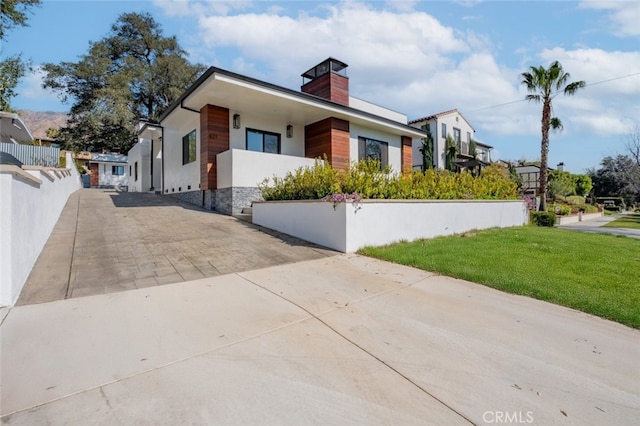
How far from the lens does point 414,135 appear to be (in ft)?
54.5

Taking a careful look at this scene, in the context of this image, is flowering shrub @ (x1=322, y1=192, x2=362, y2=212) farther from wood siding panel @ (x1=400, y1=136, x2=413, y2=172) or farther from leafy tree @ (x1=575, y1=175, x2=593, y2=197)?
leafy tree @ (x1=575, y1=175, x2=593, y2=197)

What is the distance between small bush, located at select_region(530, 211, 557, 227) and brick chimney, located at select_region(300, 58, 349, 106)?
11.4 m

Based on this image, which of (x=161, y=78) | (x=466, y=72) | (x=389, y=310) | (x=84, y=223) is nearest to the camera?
(x=389, y=310)

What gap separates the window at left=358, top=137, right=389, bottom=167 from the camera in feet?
47.1

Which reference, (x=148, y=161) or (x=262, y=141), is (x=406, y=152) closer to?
(x=262, y=141)

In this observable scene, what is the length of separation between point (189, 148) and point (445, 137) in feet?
73.4

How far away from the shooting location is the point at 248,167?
1014 cm

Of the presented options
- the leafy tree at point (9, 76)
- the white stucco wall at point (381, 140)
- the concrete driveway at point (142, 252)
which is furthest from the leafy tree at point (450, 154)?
the leafy tree at point (9, 76)

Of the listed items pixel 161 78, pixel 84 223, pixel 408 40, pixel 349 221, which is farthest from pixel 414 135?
pixel 161 78

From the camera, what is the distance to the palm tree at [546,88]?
17906 mm

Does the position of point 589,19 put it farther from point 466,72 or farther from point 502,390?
point 502,390

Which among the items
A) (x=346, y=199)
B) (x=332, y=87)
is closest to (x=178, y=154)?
(x=332, y=87)

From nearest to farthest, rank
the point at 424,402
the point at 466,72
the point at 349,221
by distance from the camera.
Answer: the point at 424,402 → the point at 349,221 → the point at 466,72

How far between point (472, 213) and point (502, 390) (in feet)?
29.9
